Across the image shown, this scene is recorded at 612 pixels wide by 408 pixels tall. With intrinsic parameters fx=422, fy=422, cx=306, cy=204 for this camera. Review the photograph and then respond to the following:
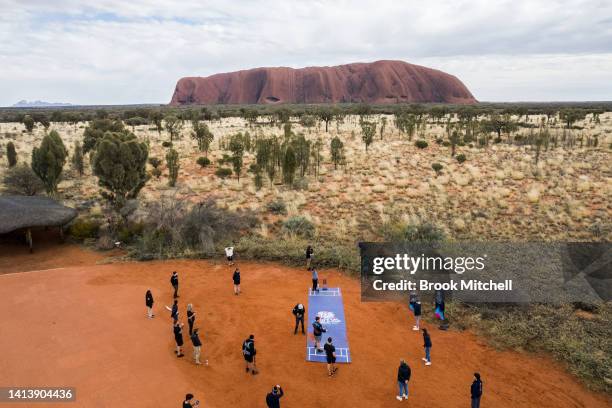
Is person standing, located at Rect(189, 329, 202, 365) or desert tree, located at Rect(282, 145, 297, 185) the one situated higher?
desert tree, located at Rect(282, 145, 297, 185)

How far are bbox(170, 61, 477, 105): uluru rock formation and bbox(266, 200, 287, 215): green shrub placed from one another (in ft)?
475

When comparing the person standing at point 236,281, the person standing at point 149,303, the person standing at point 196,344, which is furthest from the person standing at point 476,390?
the person standing at point 149,303

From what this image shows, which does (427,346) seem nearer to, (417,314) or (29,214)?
(417,314)

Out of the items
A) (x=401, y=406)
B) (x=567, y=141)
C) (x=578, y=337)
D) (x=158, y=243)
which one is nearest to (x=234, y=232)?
(x=158, y=243)

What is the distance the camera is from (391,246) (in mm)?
16781

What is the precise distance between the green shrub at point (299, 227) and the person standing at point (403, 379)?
10.5 meters

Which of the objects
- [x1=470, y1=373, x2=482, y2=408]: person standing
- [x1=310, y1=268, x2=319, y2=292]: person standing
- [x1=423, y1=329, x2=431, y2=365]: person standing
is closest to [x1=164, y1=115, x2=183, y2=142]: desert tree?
[x1=310, y1=268, x2=319, y2=292]: person standing

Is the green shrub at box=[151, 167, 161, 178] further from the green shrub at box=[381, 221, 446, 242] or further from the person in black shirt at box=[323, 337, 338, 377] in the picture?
the person in black shirt at box=[323, 337, 338, 377]

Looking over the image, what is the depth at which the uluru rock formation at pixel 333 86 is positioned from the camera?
164750 millimetres

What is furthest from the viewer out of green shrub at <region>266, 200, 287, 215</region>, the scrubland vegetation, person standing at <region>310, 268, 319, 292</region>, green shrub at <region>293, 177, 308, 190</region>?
green shrub at <region>293, 177, 308, 190</region>

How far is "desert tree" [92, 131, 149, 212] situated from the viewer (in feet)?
63.7

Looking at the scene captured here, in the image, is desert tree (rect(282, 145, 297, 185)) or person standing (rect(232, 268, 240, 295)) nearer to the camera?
person standing (rect(232, 268, 240, 295))

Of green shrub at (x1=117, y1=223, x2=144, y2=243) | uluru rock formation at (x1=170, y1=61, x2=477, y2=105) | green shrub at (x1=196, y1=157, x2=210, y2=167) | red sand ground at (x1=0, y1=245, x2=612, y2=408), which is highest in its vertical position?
uluru rock formation at (x1=170, y1=61, x2=477, y2=105)

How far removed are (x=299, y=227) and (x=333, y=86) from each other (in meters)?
158
